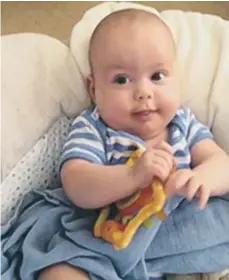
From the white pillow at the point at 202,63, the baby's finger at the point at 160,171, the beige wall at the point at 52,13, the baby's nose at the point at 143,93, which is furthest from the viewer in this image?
the beige wall at the point at 52,13

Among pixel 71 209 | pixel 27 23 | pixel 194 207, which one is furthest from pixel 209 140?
pixel 27 23

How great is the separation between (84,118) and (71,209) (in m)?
0.14

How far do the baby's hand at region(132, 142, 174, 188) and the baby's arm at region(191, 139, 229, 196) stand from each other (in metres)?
0.06

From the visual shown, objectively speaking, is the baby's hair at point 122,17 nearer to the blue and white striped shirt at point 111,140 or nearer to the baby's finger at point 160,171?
the blue and white striped shirt at point 111,140

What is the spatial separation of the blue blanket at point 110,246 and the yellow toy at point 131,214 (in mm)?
16

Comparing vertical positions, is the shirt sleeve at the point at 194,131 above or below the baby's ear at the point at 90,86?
below

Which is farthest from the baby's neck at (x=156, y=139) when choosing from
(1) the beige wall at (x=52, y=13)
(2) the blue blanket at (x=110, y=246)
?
(1) the beige wall at (x=52, y=13)

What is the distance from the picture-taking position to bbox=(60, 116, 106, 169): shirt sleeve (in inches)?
45.2

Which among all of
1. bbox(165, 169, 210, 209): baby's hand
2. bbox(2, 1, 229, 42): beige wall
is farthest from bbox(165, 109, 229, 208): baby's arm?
bbox(2, 1, 229, 42): beige wall

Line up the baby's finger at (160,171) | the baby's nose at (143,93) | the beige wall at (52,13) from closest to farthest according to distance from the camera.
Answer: the baby's finger at (160,171), the baby's nose at (143,93), the beige wall at (52,13)

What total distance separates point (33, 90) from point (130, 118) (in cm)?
18

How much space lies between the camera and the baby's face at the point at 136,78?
115cm

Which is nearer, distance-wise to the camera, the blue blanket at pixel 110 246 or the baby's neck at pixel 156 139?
the blue blanket at pixel 110 246

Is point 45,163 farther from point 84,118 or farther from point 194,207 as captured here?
point 194,207
